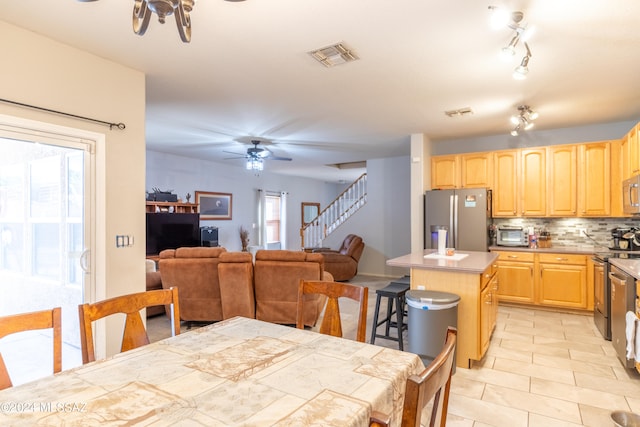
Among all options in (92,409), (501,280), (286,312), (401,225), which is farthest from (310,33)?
(401,225)

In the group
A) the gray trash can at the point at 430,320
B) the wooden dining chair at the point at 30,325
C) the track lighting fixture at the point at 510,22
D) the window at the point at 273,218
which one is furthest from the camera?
the window at the point at 273,218

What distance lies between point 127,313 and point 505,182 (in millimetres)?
Answer: 5395

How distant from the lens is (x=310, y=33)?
2.52m

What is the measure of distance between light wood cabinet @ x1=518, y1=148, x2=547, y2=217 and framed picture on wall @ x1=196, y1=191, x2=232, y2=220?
6336 millimetres

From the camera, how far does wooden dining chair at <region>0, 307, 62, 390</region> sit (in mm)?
1279

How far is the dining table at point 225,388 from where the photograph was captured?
3.27 ft

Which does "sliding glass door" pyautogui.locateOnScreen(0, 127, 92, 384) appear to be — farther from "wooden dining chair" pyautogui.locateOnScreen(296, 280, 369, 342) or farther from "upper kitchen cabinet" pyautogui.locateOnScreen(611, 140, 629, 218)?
"upper kitchen cabinet" pyautogui.locateOnScreen(611, 140, 629, 218)

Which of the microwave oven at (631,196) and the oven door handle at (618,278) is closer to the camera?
the oven door handle at (618,278)

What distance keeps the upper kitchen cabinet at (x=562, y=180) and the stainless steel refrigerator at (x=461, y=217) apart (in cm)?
84

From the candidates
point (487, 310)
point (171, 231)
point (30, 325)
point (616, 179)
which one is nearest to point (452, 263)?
point (487, 310)

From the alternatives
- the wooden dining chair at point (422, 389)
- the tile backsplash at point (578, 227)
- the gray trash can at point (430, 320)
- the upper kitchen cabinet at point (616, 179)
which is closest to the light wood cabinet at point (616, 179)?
the upper kitchen cabinet at point (616, 179)

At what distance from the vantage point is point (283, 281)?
4.01 m

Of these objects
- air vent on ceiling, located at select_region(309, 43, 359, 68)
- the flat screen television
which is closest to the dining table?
air vent on ceiling, located at select_region(309, 43, 359, 68)

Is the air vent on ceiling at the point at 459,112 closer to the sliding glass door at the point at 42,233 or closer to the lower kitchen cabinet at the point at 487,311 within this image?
the lower kitchen cabinet at the point at 487,311
